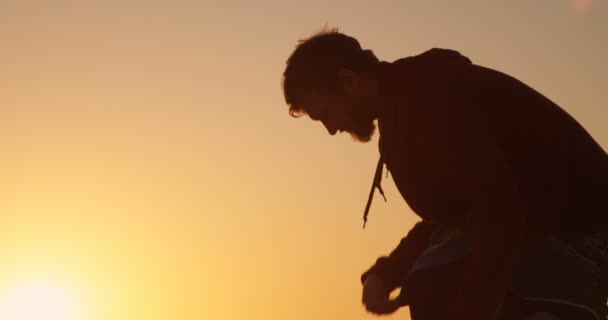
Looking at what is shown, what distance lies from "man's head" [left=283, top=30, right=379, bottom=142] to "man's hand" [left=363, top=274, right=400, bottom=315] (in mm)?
677

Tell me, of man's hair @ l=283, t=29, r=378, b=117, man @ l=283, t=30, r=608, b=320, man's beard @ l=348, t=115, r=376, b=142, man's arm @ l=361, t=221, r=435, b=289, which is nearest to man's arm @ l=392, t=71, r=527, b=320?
man @ l=283, t=30, r=608, b=320

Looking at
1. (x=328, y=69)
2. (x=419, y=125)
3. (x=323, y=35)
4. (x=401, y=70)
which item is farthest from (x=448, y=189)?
(x=323, y=35)

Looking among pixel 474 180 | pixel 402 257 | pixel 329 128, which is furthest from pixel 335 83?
pixel 474 180

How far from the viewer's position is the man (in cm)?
318

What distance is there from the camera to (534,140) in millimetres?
3420

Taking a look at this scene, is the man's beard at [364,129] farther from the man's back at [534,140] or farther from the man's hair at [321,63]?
the man's back at [534,140]

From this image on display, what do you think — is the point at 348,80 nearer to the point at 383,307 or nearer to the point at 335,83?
the point at 335,83

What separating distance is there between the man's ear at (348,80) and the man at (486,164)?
203 millimetres

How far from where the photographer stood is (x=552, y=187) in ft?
11.1

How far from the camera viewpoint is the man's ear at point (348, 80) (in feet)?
13.2

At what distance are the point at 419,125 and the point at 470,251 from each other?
1.80ft

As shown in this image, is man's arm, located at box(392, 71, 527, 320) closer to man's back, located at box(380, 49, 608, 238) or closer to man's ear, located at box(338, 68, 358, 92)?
man's back, located at box(380, 49, 608, 238)

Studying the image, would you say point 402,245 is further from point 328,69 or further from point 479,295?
point 479,295

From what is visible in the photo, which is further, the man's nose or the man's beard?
the man's nose
